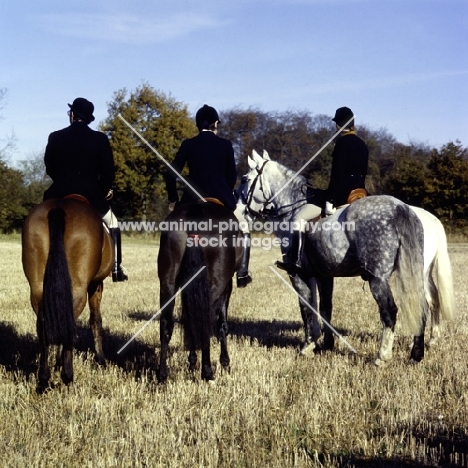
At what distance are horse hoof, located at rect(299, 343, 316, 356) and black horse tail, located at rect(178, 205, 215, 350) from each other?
2102 millimetres

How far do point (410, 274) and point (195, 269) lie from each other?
8.16 feet

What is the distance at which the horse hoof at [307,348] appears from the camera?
316 inches

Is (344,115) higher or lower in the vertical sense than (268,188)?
higher

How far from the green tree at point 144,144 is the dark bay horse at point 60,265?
36.7 m

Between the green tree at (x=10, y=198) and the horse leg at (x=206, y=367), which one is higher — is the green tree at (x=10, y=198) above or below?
above

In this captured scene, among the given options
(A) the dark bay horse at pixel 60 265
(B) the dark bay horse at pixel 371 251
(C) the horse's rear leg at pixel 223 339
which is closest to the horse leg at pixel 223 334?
(C) the horse's rear leg at pixel 223 339

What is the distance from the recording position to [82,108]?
22.9ft

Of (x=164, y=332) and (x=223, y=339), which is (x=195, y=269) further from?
(x=223, y=339)

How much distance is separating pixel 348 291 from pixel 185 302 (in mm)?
9727

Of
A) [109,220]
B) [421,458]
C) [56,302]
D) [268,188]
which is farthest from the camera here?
[268,188]

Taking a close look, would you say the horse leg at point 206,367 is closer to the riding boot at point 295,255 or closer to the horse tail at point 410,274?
the horse tail at point 410,274

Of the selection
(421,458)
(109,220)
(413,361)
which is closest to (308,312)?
(413,361)

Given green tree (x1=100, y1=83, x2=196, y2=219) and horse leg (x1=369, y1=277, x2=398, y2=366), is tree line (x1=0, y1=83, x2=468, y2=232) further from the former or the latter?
horse leg (x1=369, y1=277, x2=398, y2=366)

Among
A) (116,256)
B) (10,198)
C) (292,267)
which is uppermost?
(10,198)
